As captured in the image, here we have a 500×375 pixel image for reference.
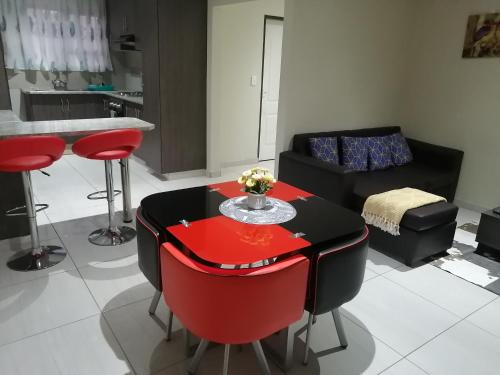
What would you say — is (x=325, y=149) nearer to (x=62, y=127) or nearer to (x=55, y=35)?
(x=62, y=127)

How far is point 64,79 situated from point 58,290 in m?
5.02

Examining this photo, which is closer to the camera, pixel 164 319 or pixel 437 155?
pixel 164 319

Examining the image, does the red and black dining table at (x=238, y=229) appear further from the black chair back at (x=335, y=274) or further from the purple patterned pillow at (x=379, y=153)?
the purple patterned pillow at (x=379, y=153)

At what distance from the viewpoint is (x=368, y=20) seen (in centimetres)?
418

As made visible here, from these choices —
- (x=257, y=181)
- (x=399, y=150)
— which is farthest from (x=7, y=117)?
(x=399, y=150)

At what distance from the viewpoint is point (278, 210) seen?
6.72ft

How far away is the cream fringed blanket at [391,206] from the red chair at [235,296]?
5.47 ft

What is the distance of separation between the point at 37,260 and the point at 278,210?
1997 millimetres

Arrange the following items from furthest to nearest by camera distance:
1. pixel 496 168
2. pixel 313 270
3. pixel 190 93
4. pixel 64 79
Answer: pixel 64 79 < pixel 190 93 < pixel 496 168 < pixel 313 270

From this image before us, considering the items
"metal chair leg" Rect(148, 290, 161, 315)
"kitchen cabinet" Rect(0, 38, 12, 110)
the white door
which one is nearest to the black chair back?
"metal chair leg" Rect(148, 290, 161, 315)

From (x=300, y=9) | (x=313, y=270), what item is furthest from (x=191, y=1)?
(x=313, y=270)

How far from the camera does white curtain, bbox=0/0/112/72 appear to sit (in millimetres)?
5762

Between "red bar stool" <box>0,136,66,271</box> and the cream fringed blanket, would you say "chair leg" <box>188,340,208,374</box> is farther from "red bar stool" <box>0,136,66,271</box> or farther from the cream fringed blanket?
the cream fringed blanket

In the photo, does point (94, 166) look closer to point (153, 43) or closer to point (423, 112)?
point (153, 43)
